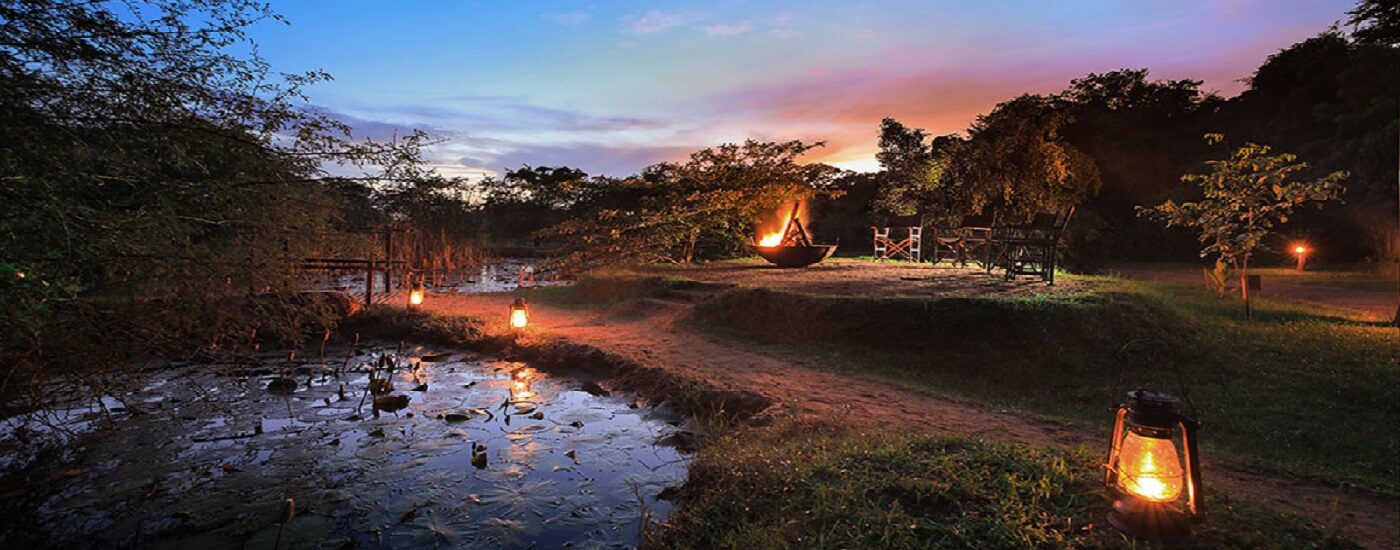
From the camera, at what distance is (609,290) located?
41.2 feet

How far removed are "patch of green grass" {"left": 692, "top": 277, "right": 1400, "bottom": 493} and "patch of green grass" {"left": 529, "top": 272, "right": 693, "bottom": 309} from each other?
96.9 inches

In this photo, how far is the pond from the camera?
12.1ft

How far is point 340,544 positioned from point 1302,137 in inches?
1130

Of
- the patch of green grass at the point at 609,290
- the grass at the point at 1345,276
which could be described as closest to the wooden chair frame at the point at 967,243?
the grass at the point at 1345,276

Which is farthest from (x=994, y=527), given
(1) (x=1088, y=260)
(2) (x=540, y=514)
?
(1) (x=1088, y=260)

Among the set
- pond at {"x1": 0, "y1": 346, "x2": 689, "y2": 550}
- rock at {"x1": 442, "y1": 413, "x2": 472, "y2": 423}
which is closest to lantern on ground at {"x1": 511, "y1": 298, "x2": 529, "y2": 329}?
pond at {"x1": 0, "y1": 346, "x2": 689, "y2": 550}

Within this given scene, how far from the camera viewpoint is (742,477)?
3785mm

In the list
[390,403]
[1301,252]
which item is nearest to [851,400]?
[390,403]

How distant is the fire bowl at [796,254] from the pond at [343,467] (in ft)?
26.5

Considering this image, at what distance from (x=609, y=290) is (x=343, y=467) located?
26.6 ft

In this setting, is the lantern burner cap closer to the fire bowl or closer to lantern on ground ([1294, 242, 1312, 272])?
the fire bowl

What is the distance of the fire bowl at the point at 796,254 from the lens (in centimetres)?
1393

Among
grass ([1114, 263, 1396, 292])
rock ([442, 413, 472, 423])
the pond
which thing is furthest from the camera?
grass ([1114, 263, 1396, 292])

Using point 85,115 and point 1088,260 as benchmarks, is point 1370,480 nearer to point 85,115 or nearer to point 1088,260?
point 85,115
